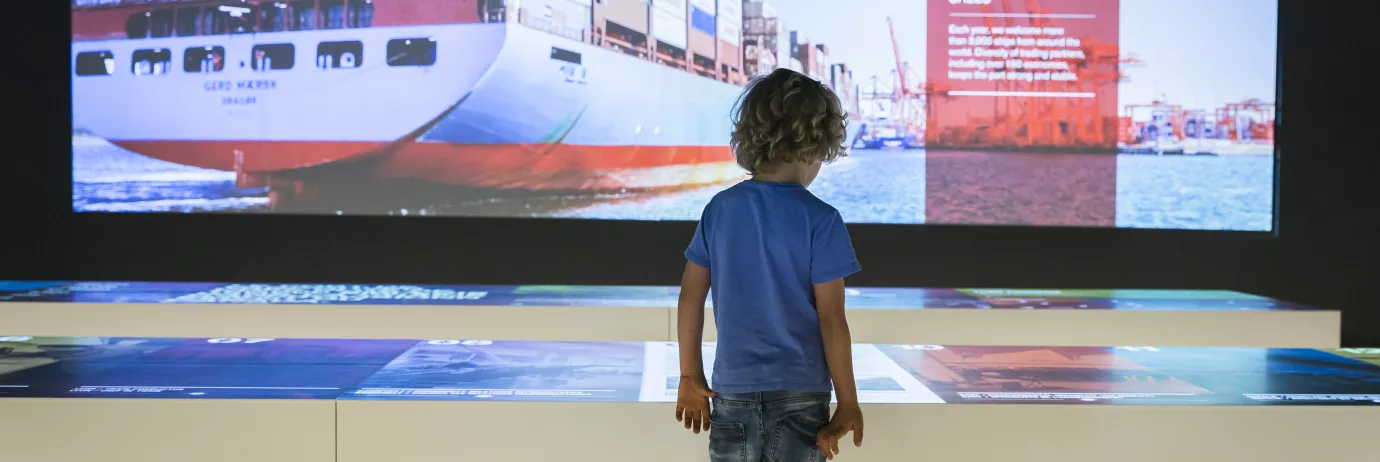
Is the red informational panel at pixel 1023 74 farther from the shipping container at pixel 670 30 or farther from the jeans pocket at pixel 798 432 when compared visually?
the jeans pocket at pixel 798 432

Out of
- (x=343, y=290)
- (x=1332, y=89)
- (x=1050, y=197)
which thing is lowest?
(x=343, y=290)

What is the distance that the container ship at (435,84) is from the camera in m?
4.14

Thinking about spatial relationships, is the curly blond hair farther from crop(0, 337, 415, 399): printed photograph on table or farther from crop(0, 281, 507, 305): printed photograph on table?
crop(0, 281, 507, 305): printed photograph on table

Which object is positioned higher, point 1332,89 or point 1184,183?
point 1332,89

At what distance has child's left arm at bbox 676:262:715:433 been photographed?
50.6 inches

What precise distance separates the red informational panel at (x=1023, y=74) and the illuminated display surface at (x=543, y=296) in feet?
2.83

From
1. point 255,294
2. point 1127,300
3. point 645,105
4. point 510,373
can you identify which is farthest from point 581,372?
point 645,105

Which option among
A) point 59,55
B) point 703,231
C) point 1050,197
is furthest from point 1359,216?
point 59,55

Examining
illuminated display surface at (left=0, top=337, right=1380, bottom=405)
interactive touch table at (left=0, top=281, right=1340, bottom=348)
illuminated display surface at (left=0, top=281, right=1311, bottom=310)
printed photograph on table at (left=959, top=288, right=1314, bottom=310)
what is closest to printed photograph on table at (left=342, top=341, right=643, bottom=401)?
illuminated display surface at (left=0, top=337, right=1380, bottom=405)

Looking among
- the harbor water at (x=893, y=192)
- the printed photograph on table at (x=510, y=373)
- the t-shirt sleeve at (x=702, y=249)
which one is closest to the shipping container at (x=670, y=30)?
the harbor water at (x=893, y=192)

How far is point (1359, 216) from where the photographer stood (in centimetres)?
448

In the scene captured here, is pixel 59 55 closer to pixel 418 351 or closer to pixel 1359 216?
pixel 418 351

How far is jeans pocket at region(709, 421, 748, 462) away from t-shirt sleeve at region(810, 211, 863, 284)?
0.72ft

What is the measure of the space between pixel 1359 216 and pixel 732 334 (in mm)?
4386
